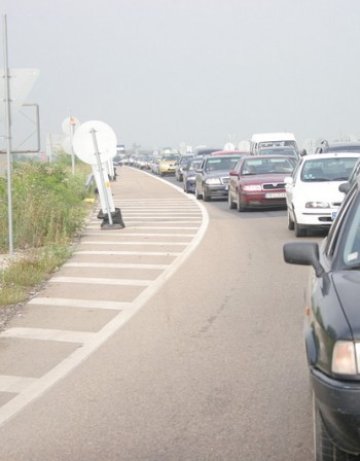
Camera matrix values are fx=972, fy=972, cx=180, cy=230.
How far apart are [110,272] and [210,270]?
151 centimetres

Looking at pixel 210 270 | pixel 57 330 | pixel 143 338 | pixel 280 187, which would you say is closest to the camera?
pixel 143 338

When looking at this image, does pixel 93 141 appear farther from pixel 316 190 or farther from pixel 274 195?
pixel 274 195

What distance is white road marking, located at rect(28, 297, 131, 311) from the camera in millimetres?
11469

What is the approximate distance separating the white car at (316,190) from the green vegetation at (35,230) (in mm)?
4410

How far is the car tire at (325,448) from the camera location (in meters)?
4.79

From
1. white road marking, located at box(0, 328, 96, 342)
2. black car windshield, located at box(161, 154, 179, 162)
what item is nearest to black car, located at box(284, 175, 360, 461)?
white road marking, located at box(0, 328, 96, 342)

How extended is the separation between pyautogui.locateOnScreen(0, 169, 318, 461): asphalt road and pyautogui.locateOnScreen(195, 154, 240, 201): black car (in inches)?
815

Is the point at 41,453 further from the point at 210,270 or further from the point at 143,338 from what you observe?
the point at 210,270

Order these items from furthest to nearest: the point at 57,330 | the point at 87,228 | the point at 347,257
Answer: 1. the point at 87,228
2. the point at 57,330
3. the point at 347,257

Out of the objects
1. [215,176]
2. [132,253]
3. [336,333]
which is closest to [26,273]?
[132,253]

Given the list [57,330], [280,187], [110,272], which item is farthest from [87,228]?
[57,330]

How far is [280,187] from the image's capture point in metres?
25.6

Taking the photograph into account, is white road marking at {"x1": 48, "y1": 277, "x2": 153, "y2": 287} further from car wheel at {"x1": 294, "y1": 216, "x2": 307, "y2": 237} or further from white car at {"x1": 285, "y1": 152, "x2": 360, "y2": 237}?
car wheel at {"x1": 294, "y1": 216, "x2": 307, "y2": 237}

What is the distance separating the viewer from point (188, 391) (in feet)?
23.9
